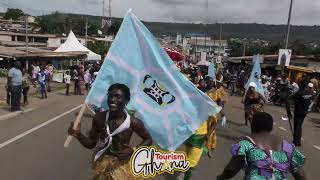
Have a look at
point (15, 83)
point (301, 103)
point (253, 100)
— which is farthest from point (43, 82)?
point (301, 103)

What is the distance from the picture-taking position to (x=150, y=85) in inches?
230

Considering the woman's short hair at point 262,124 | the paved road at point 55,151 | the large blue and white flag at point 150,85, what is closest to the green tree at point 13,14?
the paved road at point 55,151

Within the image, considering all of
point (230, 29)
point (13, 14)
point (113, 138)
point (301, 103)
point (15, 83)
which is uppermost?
point (113, 138)

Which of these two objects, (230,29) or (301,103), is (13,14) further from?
(301,103)

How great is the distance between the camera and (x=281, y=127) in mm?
18969

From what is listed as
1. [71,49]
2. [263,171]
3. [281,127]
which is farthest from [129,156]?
[71,49]

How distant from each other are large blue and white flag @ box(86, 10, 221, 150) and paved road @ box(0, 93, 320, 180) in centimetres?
301

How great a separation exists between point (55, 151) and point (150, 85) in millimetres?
5934

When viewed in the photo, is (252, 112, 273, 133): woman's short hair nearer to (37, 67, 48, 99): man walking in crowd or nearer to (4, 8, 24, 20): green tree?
(37, 67, 48, 99): man walking in crowd

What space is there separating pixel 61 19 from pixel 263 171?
154 metres

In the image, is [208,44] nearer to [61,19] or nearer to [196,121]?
[61,19]

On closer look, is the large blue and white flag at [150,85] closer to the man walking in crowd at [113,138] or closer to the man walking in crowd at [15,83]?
the man walking in crowd at [113,138]

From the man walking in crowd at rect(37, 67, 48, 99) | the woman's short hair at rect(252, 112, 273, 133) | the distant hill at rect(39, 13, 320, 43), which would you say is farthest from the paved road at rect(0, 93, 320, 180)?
the distant hill at rect(39, 13, 320, 43)

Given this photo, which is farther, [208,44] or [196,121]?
[208,44]
